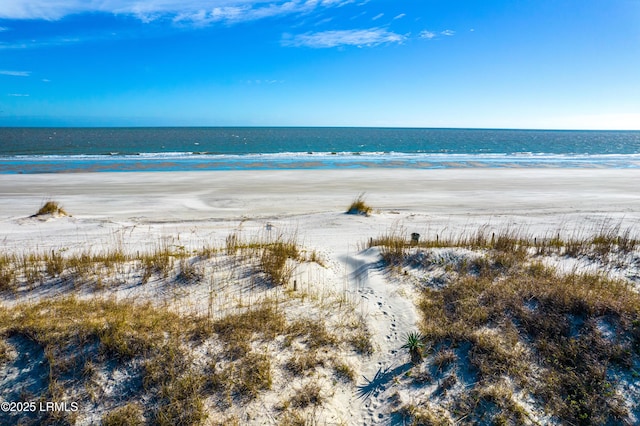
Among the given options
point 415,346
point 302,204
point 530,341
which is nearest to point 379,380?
point 415,346

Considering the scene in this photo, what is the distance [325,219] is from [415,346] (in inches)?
323

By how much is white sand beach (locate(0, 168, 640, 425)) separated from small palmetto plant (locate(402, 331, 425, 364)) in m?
0.16

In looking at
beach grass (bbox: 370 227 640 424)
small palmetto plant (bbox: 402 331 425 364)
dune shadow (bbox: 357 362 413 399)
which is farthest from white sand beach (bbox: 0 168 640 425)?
beach grass (bbox: 370 227 640 424)

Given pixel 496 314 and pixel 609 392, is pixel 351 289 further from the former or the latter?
pixel 609 392

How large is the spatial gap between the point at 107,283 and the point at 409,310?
17.0ft

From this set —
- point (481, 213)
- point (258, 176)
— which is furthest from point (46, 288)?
point (258, 176)

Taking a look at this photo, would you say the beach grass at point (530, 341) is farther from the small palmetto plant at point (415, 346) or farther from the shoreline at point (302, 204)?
the shoreline at point (302, 204)

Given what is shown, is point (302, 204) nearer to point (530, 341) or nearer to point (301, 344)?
point (301, 344)

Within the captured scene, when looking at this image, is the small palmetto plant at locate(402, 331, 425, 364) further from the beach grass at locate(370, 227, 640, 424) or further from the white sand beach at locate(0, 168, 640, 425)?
the white sand beach at locate(0, 168, 640, 425)

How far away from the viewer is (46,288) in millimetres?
6055

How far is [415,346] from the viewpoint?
464 centimetres

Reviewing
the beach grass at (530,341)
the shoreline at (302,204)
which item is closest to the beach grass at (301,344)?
the beach grass at (530,341)

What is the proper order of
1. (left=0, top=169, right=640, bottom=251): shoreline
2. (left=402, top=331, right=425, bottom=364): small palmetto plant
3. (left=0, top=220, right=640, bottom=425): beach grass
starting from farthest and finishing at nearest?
(left=0, top=169, right=640, bottom=251): shoreline
(left=402, top=331, right=425, bottom=364): small palmetto plant
(left=0, top=220, right=640, bottom=425): beach grass

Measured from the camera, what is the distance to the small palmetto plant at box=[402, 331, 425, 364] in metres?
4.55
